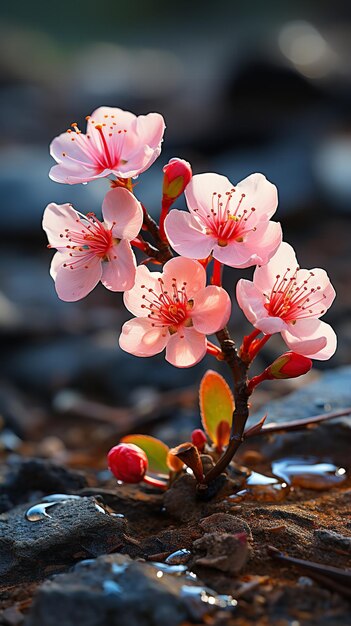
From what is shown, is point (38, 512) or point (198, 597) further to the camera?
point (38, 512)

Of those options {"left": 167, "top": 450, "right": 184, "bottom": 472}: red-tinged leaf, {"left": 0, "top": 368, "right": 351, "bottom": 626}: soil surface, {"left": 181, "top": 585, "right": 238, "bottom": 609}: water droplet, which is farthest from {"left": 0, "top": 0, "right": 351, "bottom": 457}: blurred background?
{"left": 181, "top": 585, "right": 238, "bottom": 609}: water droplet

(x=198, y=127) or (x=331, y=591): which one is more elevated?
(x=198, y=127)

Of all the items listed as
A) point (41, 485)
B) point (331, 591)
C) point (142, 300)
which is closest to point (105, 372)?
point (41, 485)

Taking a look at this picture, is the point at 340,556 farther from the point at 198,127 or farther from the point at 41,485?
the point at 198,127

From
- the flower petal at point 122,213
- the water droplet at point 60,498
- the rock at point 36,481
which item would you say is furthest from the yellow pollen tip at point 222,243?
the rock at point 36,481

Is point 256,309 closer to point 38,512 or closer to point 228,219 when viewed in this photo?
point 228,219

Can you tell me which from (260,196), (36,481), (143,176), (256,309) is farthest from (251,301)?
(143,176)

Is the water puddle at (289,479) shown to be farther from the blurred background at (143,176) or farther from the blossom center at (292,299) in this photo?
the blurred background at (143,176)
